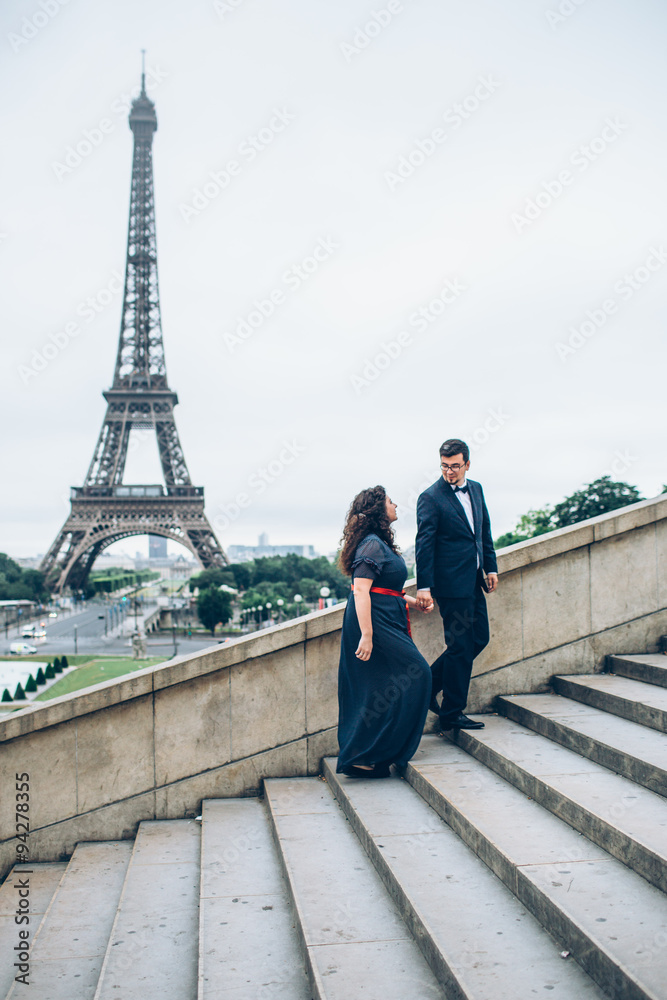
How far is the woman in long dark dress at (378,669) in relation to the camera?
5113mm

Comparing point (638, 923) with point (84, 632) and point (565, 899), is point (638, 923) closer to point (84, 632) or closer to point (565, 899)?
point (565, 899)

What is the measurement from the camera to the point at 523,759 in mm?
4766

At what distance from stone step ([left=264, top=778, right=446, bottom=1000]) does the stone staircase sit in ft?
0.03

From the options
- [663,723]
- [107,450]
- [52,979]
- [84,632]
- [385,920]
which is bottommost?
[84,632]

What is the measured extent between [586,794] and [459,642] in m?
1.65

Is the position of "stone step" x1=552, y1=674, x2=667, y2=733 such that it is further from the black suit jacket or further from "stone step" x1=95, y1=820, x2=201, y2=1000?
"stone step" x1=95, y1=820, x2=201, y2=1000

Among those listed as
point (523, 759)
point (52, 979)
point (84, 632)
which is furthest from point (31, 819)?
point (84, 632)

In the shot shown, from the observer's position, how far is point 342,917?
3.63 m

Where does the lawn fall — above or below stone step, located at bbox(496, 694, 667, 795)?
below

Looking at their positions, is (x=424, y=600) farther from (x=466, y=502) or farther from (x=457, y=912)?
(x=457, y=912)

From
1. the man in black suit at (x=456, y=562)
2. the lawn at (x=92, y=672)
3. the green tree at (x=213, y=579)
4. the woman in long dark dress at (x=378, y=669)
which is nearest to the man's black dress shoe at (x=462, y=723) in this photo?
the man in black suit at (x=456, y=562)

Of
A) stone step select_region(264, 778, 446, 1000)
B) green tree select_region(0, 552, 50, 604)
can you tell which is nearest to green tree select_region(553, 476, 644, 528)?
stone step select_region(264, 778, 446, 1000)

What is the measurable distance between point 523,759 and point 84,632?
75270 mm

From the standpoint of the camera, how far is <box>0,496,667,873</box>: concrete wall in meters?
5.52
